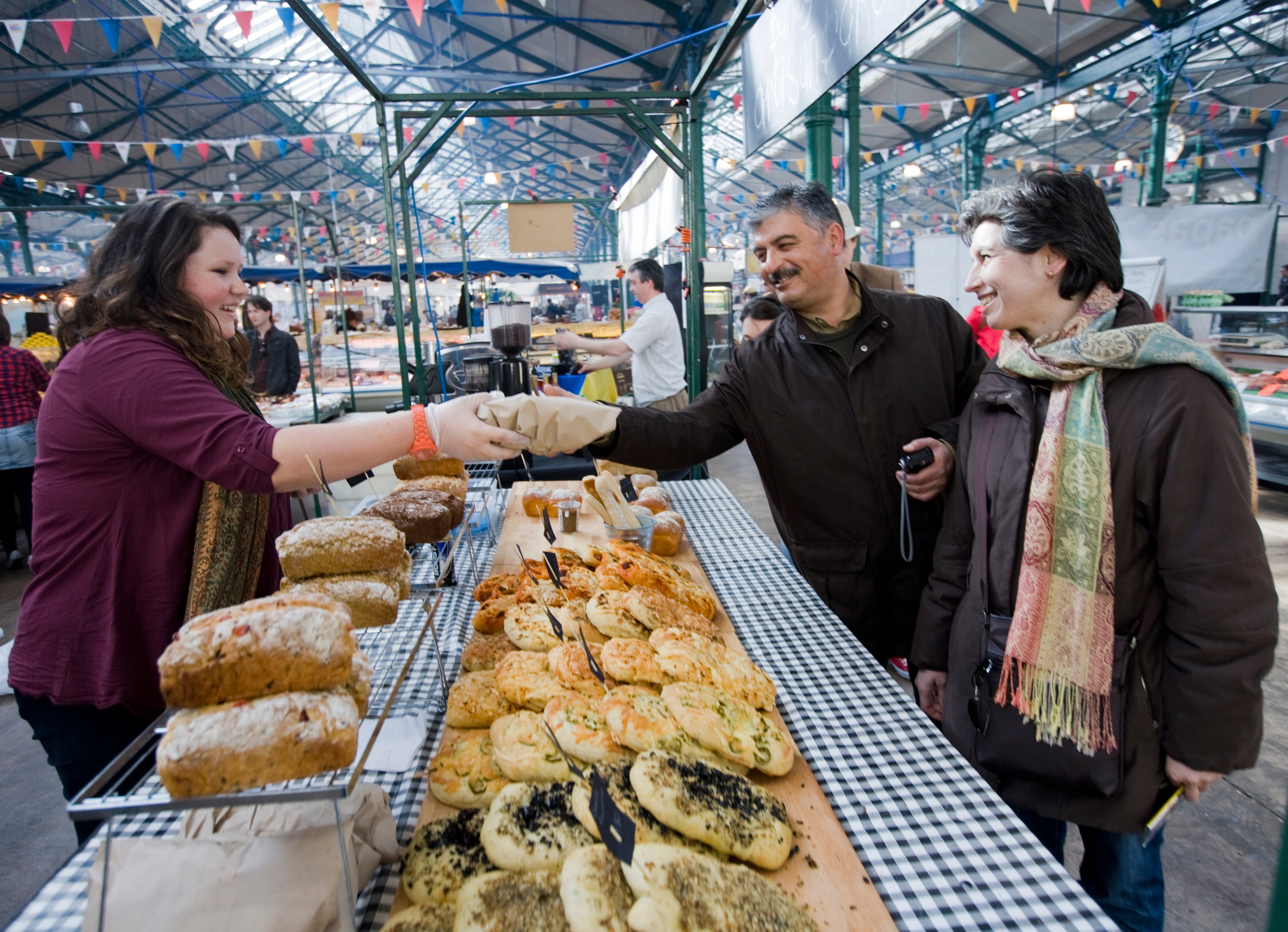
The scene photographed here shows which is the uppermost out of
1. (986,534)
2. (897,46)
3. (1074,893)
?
Result: (897,46)

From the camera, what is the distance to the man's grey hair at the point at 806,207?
235 cm

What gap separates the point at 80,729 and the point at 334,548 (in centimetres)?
74

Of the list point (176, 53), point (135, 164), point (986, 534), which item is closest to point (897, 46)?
point (176, 53)

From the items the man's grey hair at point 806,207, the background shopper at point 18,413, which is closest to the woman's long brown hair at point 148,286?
the man's grey hair at point 806,207

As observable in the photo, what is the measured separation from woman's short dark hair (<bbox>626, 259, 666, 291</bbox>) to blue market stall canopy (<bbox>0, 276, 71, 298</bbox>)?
10842mm

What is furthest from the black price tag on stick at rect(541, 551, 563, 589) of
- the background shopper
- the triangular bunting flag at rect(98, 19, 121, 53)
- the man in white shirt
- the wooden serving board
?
the triangular bunting flag at rect(98, 19, 121, 53)

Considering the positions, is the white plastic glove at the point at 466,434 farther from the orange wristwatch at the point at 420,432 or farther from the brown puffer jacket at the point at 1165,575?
the brown puffer jacket at the point at 1165,575

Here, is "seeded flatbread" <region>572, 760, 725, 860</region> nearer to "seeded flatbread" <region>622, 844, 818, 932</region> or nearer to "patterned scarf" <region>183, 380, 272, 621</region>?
"seeded flatbread" <region>622, 844, 818, 932</region>

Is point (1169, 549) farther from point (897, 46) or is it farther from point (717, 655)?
point (897, 46)

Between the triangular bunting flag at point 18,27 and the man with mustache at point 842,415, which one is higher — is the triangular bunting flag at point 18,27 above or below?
above

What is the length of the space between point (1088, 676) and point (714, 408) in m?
1.39

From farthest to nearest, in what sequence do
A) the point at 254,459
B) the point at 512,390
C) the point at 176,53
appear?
the point at 176,53, the point at 512,390, the point at 254,459

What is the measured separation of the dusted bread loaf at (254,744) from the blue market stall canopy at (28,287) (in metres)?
13.9

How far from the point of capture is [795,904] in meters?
1.02
